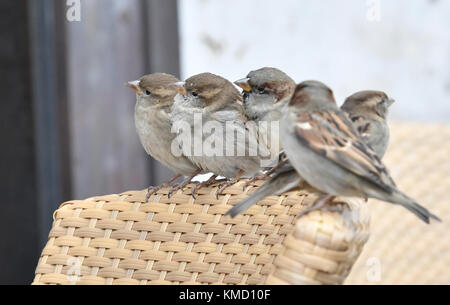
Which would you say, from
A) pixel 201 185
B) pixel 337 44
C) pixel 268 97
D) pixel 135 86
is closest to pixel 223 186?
pixel 201 185

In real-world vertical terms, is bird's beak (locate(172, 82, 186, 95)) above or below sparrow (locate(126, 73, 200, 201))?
above

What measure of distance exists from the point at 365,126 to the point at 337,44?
78.2 inches

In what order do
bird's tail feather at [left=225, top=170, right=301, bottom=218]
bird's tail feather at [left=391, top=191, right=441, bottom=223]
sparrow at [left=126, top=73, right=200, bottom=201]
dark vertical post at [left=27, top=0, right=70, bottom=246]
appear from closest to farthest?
bird's tail feather at [left=391, top=191, right=441, bottom=223] → bird's tail feather at [left=225, top=170, right=301, bottom=218] → sparrow at [left=126, top=73, right=200, bottom=201] → dark vertical post at [left=27, top=0, right=70, bottom=246]

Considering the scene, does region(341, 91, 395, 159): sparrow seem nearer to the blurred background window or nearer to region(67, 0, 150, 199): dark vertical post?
the blurred background window

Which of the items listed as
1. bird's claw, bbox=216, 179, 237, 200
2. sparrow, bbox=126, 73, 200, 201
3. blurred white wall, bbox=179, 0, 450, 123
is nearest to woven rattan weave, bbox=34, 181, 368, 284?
bird's claw, bbox=216, 179, 237, 200

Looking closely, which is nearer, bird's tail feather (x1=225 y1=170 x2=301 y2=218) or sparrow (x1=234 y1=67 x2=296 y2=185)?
bird's tail feather (x1=225 y1=170 x2=301 y2=218)

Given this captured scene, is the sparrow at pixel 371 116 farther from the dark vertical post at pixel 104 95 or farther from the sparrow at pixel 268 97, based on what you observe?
the dark vertical post at pixel 104 95

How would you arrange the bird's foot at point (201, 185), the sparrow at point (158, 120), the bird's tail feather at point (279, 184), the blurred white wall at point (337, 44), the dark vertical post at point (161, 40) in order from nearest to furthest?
→ the bird's tail feather at point (279, 184) < the bird's foot at point (201, 185) < the sparrow at point (158, 120) < the dark vertical post at point (161, 40) < the blurred white wall at point (337, 44)

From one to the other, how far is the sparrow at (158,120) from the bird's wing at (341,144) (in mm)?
481

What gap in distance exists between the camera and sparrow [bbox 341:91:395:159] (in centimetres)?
100

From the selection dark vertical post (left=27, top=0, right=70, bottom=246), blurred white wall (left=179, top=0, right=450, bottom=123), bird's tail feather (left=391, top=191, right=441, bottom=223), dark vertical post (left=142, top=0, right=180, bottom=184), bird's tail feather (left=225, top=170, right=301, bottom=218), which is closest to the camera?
bird's tail feather (left=391, top=191, right=441, bottom=223)

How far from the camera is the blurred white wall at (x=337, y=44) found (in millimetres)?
2795

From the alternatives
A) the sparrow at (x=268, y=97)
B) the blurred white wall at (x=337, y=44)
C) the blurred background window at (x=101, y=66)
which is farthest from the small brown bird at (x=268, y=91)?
the blurred white wall at (x=337, y=44)
